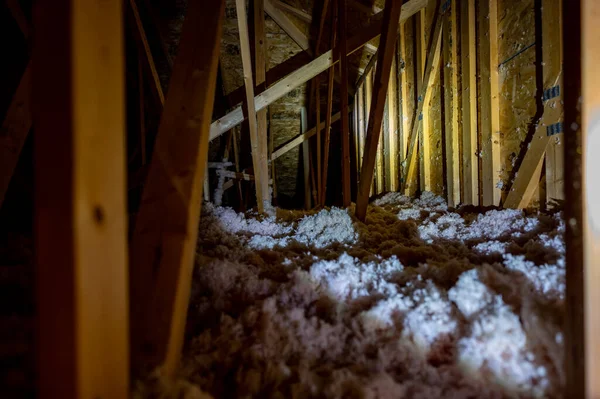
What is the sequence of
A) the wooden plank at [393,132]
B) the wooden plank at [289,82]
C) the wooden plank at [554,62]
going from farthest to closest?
the wooden plank at [393,132]
the wooden plank at [289,82]
the wooden plank at [554,62]

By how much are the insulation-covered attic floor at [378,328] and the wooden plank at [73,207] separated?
0.27 metres

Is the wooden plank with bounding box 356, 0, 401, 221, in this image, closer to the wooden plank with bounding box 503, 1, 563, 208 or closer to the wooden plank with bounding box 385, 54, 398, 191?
the wooden plank with bounding box 503, 1, 563, 208

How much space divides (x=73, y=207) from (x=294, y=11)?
15.5 ft

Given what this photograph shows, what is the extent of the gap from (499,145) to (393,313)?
225cm

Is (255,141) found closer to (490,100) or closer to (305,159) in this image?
(490,100)

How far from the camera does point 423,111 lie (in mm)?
3732

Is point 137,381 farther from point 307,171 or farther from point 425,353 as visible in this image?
point 307,171

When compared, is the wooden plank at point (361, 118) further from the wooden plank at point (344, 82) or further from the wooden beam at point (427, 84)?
the wooden plank at point (344, 82)

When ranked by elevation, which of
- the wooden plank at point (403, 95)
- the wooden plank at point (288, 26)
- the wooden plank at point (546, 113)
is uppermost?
the wooden plank at point (288, 26)

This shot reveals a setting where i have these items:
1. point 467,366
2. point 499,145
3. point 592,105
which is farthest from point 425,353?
point 499,145

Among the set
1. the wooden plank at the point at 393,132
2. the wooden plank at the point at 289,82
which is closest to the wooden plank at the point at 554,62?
the wooden plank at the point at 289,82

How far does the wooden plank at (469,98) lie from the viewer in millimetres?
2885

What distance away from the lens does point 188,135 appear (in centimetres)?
99

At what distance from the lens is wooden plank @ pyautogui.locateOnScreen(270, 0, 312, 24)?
4.36m
